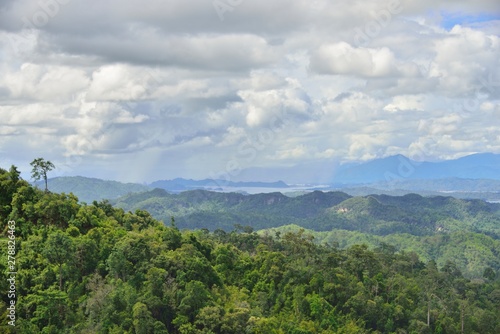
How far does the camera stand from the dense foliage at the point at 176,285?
44.6 m

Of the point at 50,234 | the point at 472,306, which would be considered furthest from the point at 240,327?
the point at 472,306

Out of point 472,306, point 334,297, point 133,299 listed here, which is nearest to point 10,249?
point 133,299

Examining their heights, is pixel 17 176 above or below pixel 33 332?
above

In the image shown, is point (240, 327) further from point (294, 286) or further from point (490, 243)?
point (490, 243)

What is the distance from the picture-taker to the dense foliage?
146 ft

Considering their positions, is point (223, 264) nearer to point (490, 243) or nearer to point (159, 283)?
point (159, 283)

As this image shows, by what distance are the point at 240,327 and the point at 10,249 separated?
65.0 feet

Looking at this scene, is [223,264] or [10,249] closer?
[10,249]

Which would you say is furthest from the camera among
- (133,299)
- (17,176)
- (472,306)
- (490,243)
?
(490,243)

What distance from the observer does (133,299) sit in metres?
45.6

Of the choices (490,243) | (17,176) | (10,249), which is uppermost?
(17,176)

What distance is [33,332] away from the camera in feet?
137

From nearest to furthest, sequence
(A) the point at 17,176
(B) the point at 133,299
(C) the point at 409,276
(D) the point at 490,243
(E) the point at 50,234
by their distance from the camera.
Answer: (B) the point at 133,299
(E) the point at 50,234
(A) the point at 17,176
(C) the point at 409,276
(D) the point at 490,243

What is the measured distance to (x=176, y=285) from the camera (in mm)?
49062
